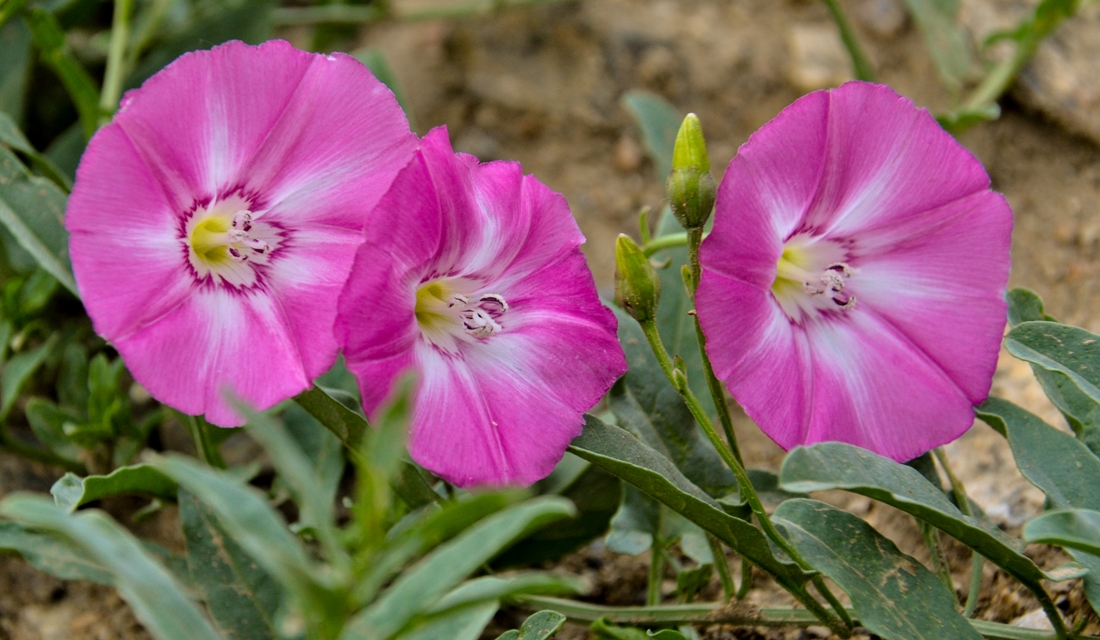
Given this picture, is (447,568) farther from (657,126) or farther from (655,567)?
(657,126)

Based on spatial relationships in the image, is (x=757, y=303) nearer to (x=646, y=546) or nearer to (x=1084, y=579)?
(x=646, y=546)

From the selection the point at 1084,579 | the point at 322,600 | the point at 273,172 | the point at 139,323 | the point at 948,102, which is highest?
the point at 273,172

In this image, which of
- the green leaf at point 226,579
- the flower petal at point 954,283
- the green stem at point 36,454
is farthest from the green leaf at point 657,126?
the green stem at point 36,454

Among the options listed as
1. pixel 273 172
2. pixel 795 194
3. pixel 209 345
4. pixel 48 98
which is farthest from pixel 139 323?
pixel 48 98

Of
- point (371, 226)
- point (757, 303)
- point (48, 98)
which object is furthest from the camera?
point (48, 98)

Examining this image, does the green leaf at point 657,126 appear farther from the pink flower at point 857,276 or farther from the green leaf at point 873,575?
the green leaf at point 873,575

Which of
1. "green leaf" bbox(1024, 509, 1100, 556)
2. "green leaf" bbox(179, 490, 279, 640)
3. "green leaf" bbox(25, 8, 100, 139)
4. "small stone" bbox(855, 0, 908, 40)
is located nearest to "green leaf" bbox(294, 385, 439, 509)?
"green leaf" bbox(179, 490, 279, 640)

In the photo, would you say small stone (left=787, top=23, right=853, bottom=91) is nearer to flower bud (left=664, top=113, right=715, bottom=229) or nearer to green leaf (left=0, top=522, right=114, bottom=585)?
flower bud (left=664, top=113, right=715, bottom=229)
